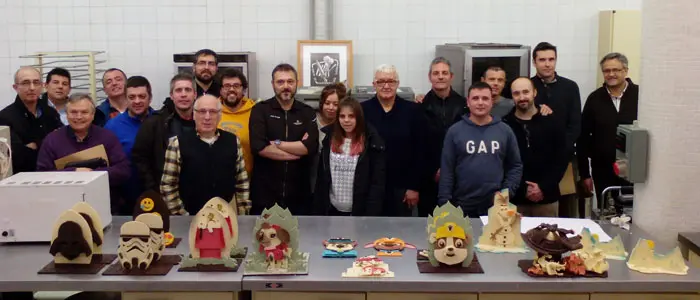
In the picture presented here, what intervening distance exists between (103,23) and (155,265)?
3.79 meters

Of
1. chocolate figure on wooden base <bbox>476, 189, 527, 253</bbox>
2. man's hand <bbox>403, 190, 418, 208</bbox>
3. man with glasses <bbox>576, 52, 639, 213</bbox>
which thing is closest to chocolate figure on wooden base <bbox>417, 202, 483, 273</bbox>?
chocolate figure on wooden base <bbox>476, 189, 527, 253</bbox>

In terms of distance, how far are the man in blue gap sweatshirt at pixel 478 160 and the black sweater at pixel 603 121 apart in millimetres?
1168

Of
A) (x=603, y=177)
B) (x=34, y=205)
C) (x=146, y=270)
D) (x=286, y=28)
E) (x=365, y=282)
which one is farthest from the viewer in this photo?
(x=286, y=28)

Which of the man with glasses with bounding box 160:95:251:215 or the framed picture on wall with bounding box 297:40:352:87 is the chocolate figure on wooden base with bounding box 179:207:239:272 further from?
the framed picture on wall with bounding box 297:40:352:87

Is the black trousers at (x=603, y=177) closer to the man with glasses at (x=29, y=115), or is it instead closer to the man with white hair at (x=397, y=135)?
the man with white hair at (x=397, y=135)

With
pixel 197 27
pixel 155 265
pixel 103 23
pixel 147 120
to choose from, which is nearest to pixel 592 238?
pixel 155 265

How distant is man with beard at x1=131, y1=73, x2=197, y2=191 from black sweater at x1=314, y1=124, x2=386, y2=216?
823 millimetres

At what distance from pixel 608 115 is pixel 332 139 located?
203 centimetres

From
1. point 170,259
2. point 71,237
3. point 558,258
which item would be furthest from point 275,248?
point 558,258

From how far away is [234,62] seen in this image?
587 cm

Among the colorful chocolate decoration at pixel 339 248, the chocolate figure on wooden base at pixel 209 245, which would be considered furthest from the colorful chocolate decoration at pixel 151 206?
the colorful chocolate decoration at pixel 339 248

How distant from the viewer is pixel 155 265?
3.07 m

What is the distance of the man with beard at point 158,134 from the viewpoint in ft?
13.8

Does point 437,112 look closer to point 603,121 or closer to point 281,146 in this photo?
point 281,146
